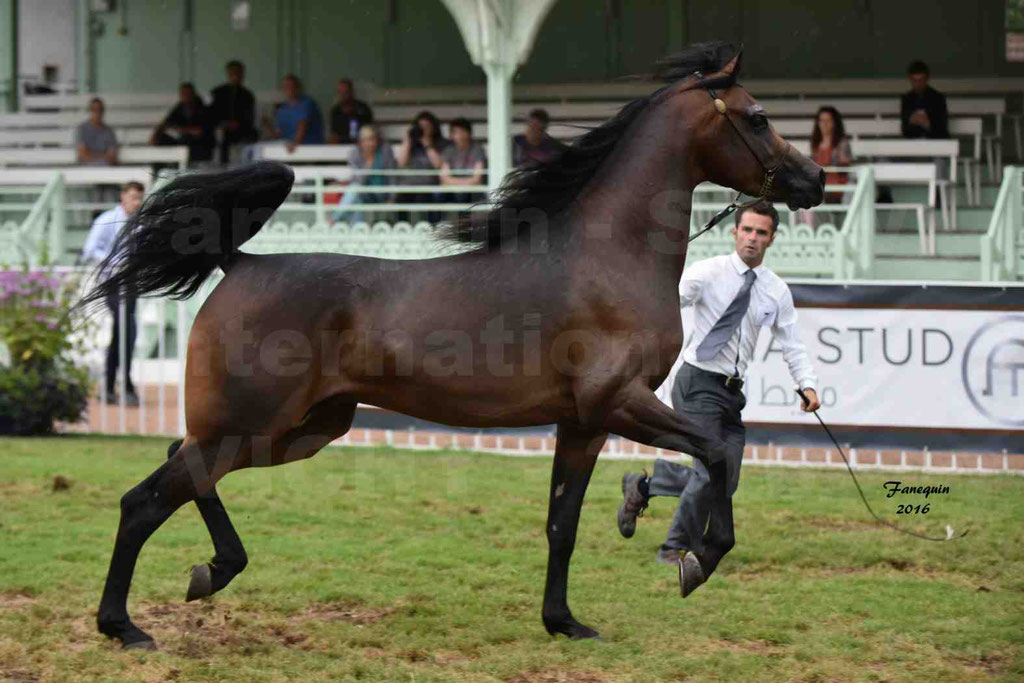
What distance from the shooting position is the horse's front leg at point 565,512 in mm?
5441

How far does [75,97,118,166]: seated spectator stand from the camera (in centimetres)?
1642

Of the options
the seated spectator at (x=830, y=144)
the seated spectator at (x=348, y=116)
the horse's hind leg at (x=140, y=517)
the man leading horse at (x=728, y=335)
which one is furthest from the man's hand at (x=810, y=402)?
the seated spectator at (x=348, y=116)

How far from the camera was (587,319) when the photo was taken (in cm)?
515

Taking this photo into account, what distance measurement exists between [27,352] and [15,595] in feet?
17.0

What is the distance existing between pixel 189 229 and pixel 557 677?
2349 millimetres

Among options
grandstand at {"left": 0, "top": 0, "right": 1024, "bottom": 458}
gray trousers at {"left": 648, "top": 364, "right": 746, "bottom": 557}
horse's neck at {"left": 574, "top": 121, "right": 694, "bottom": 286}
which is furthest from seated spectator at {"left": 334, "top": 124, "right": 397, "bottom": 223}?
horse's neck at {"left": 574, "top": 121, "right": 694, "bottom": 286}

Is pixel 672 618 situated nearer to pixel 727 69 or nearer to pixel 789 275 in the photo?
pixel 727 69

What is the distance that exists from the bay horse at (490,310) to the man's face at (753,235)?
0.83 m

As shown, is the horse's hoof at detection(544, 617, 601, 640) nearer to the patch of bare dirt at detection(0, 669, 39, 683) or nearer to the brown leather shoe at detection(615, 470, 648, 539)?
the brown leather shoe at detection(615, 470, 648, 539)

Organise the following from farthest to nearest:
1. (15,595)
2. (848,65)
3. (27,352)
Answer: (848,65)
(27,352)
(15,595)

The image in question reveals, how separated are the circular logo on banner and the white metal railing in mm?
1792

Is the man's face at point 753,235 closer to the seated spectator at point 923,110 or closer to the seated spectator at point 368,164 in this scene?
the seated spectator at point 368,164

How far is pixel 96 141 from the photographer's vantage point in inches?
651

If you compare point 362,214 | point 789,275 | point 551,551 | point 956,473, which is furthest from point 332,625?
point 362,214
